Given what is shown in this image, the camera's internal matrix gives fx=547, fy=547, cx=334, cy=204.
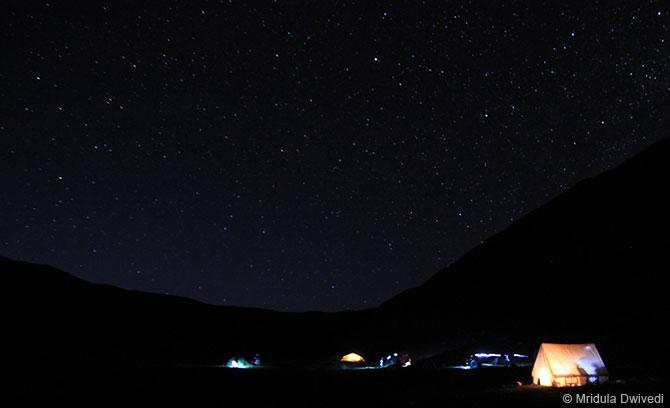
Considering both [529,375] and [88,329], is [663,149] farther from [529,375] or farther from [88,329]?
[88,329]

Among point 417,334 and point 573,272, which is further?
point 417,334

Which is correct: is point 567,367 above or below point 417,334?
below

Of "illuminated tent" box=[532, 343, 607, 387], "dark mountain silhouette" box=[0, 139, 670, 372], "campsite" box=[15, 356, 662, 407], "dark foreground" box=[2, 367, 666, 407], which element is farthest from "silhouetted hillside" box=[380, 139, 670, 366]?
"dark foreground" box=[2, 367, 666, 407]

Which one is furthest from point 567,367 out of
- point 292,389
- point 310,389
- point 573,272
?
point 573,272

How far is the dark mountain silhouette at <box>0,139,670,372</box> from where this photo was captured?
58750 mm

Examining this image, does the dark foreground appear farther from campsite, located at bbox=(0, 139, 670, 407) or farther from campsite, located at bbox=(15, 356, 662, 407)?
campsite, located at bbox=(0, 139, 670, 407)

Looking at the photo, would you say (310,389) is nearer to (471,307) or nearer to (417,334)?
(417,334)

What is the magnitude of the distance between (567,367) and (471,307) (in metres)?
67.2

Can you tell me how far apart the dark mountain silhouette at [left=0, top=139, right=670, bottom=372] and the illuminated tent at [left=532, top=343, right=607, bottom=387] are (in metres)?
17.3

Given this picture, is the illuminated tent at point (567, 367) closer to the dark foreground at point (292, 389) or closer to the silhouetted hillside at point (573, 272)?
the dark foreground at point (292, 389)

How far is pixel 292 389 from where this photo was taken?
2253cm

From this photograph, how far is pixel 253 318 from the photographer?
11731 centimetres

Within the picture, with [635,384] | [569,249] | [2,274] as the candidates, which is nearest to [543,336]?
[569,249]

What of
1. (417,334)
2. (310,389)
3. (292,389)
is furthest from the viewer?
(417,334)
